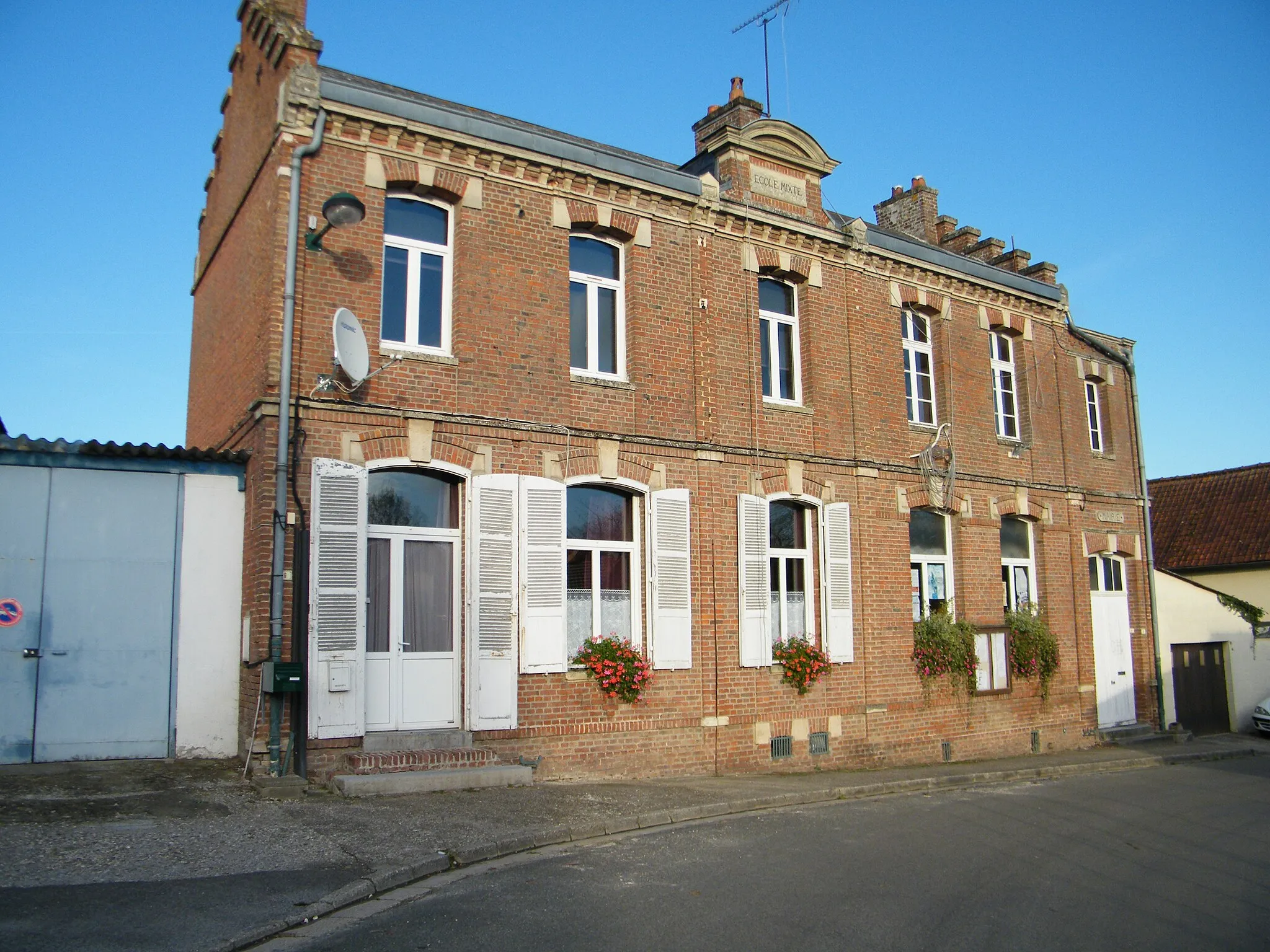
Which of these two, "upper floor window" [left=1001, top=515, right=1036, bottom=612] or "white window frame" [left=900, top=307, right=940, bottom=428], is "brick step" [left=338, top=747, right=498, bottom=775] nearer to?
"white window frame" [left=900, top=307, right=940, bottom=428]

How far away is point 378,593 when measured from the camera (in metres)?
11.3

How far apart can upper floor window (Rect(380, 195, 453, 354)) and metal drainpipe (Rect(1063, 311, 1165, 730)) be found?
499 inches

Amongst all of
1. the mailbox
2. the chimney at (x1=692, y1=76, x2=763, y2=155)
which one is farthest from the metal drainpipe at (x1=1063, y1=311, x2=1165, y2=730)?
the mailbox

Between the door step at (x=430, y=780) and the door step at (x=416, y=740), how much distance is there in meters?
0.47

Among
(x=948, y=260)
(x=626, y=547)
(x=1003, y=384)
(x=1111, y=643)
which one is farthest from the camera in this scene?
(x=1111, y=643)

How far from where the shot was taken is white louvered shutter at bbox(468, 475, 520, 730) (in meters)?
11.5

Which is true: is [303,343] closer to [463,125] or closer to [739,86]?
[463,125]

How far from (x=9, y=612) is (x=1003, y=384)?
15.3 meters

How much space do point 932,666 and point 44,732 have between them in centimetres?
1154

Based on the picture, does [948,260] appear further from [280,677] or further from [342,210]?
[280,677]

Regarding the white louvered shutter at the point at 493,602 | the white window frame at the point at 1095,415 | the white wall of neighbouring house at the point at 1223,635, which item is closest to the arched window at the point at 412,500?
the white louvered shutter at the point at 493,602

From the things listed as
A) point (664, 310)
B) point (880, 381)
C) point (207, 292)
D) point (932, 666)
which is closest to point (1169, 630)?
point (932, 666)

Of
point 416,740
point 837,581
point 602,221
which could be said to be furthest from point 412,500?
point 837,581

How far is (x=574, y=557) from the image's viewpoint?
41.2ft
